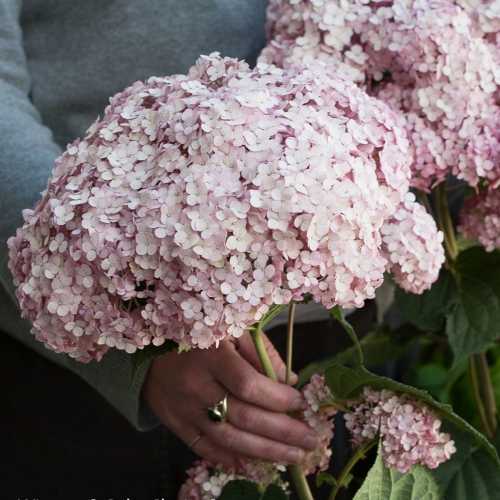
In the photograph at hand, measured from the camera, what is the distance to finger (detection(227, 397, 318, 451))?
2.16ft

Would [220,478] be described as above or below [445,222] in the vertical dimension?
below

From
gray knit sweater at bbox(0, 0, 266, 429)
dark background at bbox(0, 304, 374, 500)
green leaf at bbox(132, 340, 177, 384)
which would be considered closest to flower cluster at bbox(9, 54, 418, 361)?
green leaf at bbox(132, 340, 177, 384)

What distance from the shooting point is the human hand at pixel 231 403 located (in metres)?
0.66

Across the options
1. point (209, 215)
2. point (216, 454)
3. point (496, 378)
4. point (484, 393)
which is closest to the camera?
point (209, 215)

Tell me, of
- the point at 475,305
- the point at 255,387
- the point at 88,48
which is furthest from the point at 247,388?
the point at 88,48

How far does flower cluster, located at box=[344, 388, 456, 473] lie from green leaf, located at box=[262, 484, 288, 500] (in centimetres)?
6

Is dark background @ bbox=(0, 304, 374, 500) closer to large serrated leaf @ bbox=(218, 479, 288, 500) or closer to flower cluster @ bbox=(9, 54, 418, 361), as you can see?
large serrated leaf @ bbox=(218, 479, 288, 500)

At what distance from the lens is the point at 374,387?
62 centimetres

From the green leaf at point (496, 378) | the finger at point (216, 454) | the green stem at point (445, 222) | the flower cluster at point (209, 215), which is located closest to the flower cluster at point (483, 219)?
the green stem at point (445, 222)

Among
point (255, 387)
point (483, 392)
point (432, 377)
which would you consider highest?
point (255, 387)

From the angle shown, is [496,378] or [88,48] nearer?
[88,48]

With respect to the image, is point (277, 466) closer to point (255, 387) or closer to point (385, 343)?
point (255, 387)

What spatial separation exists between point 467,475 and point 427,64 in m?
0.30

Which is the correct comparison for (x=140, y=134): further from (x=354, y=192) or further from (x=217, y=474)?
(x=217, y=474)
